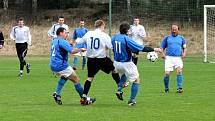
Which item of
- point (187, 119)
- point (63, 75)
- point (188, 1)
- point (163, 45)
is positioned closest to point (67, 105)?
point (63, 75)

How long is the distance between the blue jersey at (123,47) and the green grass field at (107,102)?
114 centimetres

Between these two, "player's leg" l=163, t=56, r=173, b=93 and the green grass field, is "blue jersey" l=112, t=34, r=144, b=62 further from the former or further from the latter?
"player's leg" l=163, t=56, r=173, b=93

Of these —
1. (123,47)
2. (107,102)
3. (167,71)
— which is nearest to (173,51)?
(167,71)

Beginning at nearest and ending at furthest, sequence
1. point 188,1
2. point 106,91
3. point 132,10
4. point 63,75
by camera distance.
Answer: point 63,75 < point 106,91 < point 188,1 < point 132,10

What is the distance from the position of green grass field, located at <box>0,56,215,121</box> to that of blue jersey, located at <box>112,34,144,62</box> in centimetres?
114

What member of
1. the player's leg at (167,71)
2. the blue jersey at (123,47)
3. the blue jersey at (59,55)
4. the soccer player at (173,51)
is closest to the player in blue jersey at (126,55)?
the blue jersey at (123,47)

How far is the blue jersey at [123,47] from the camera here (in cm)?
1466

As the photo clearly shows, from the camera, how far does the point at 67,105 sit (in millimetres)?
14867

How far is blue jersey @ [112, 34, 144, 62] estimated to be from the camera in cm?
1466

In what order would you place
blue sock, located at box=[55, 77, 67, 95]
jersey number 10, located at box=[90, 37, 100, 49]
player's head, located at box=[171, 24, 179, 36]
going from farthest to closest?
player's head, located at box=[171, 24, 179, 36] → blue sock, located at box=[55, 77, 67, 95] → jersey number 10, located at box=[90, 37, 100, 49]

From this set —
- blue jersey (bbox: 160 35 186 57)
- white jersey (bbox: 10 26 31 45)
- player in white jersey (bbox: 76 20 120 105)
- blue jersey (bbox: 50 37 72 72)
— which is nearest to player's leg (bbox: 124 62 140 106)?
player in white jersey (bbox: 76 20 120 105)

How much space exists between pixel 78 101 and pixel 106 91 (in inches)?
105

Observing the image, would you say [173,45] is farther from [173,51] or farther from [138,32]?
[138,32]

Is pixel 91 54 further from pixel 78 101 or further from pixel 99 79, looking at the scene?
pixel 99 79
